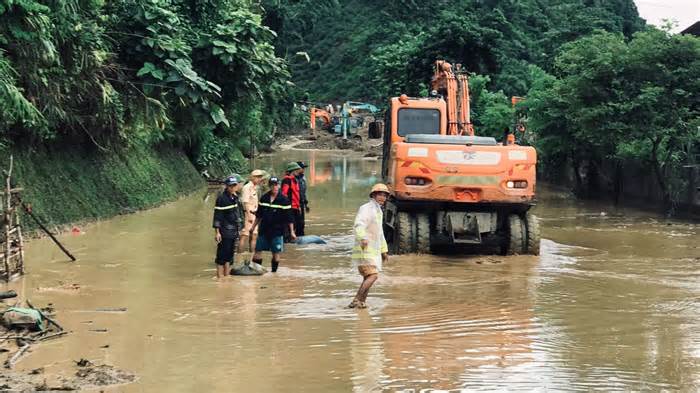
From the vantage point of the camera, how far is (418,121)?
18984 millimetres

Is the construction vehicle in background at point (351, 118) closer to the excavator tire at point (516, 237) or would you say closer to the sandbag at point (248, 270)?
the excavator tire at point (516, 237)

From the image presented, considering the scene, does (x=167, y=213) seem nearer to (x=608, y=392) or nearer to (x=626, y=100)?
(x=626, y=100)

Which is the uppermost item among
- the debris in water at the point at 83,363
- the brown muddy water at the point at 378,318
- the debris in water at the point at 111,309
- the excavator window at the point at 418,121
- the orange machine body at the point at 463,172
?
the excavator window at the point at 418,121

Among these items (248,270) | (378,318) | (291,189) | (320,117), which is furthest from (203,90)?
(320,117)

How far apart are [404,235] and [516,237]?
2.00m

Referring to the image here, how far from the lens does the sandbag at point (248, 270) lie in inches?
541

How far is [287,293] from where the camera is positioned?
12469 millimetres

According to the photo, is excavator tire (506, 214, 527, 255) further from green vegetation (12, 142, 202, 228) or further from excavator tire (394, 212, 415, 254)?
green vegetation (12, 142, 202, 228)

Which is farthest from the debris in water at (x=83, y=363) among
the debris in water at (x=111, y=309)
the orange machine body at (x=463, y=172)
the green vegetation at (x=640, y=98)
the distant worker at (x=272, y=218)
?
the green vegetation at (x=640, y=98)

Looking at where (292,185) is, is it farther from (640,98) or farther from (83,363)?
(640,98)

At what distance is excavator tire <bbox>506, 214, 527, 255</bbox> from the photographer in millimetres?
16344

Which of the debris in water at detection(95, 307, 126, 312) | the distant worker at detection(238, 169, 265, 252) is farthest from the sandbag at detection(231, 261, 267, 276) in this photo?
the debris in water at detection(95, 307, 126, 312)

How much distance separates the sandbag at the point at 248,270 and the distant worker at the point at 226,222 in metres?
0.31

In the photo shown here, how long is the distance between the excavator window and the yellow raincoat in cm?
787
